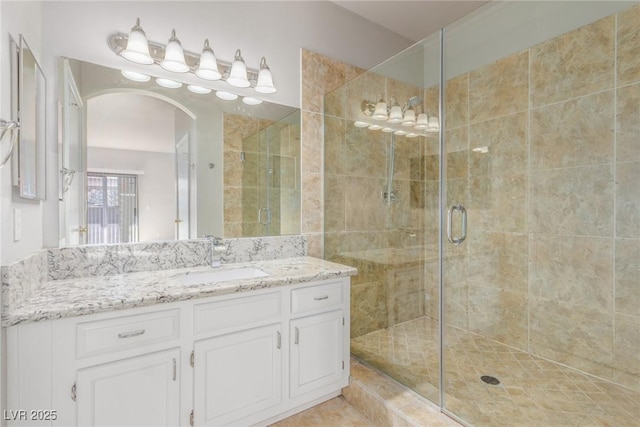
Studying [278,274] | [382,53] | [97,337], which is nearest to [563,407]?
[278,274]

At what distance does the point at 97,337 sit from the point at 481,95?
2.92 m

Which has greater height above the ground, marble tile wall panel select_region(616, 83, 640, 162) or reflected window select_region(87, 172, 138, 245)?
marble tile wall panel select_region(616, 83, 640, 162)

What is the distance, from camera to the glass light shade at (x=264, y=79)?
6.97 feet

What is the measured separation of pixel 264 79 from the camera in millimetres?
2127

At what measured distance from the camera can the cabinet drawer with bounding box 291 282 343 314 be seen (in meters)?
1.70

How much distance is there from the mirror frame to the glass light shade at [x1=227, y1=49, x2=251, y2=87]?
0.95m

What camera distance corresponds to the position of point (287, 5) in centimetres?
229

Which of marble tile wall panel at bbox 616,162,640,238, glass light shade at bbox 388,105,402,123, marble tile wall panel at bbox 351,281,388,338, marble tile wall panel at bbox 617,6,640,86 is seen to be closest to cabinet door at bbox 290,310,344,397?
marble tile wall panel at bbox 351,281,388,338

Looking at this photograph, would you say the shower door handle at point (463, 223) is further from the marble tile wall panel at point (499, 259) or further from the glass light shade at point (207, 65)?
the glass light shade at point (207, 65)

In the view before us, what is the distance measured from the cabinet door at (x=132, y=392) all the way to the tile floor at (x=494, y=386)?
4.29 ft

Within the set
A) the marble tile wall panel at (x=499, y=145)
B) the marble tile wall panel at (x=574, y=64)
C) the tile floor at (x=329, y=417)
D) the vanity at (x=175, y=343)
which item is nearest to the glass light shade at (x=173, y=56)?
the vanity at (x=175, y=343)

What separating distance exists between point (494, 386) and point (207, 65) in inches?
103

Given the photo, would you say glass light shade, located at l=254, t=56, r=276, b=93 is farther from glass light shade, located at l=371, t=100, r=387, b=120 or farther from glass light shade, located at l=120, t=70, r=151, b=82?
glass light shade, located at l=371, t=100, r=387, b=120

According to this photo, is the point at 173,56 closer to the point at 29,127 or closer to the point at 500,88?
the point at 29,127
